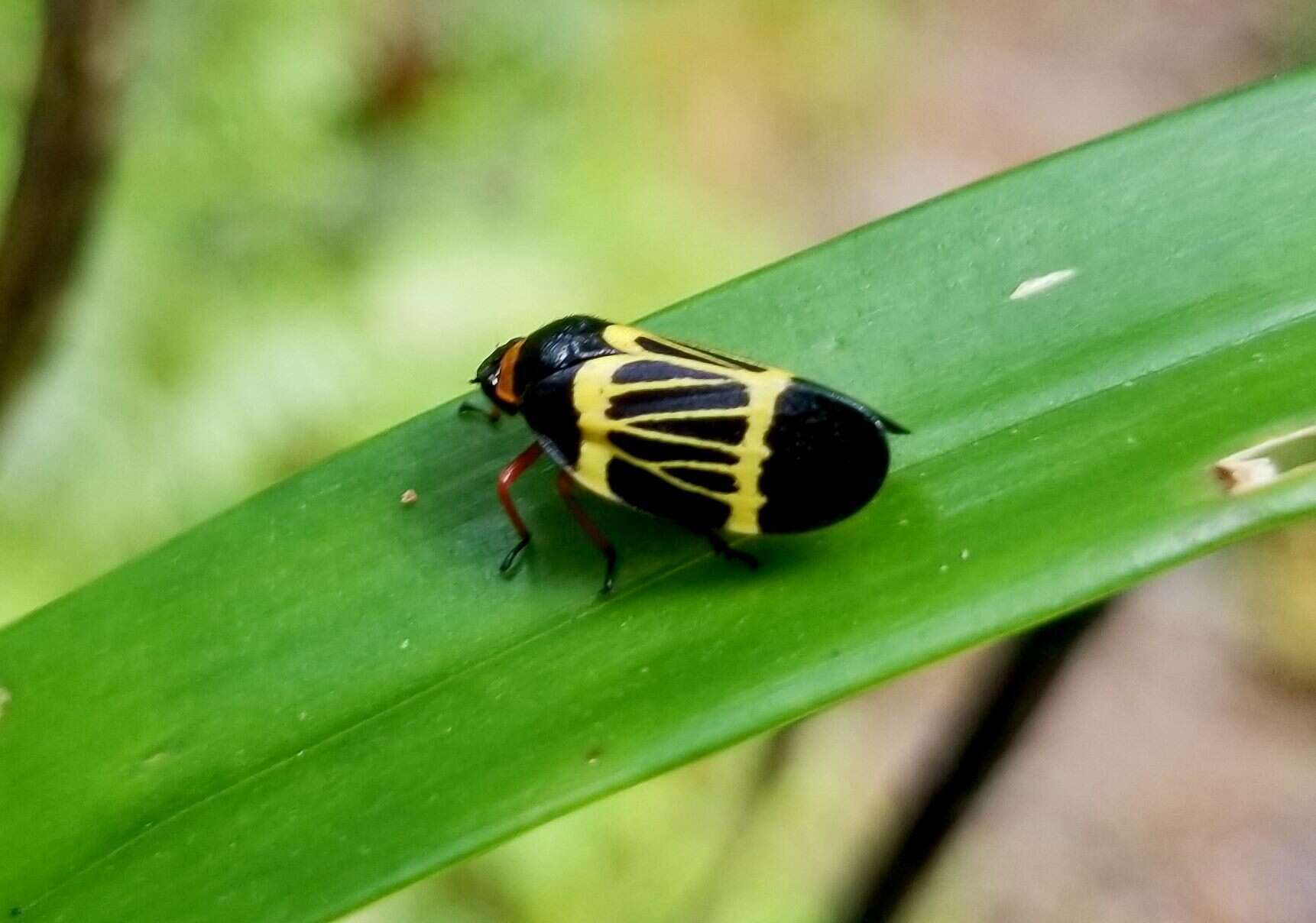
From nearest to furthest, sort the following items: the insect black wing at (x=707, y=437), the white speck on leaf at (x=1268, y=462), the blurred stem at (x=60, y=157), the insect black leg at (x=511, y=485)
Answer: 1. the white speck on leaf at (x=1268, y=462)
2. the insect black wing at (x=707, y=437)
3. the insect black leg at (x=511, y=485)
4. the blurred stem at (x=60, y=157)

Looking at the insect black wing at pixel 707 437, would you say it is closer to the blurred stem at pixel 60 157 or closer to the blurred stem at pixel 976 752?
the blurred stem at pixel 976 752

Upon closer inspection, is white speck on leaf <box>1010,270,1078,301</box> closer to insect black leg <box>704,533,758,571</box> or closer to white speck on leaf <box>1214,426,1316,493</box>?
white speck on leaf <box>1214,426,1316,493</box>

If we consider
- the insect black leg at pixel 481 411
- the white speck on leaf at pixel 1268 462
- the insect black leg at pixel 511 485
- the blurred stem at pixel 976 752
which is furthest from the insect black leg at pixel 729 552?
the blurred stem at pixel 976 752

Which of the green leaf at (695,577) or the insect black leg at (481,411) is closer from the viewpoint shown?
the green leaf at (695,577)

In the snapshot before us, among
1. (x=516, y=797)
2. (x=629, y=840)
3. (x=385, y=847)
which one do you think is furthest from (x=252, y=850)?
(x=629, y=840)

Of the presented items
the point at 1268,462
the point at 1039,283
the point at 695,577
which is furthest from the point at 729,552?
the point at 1268,462

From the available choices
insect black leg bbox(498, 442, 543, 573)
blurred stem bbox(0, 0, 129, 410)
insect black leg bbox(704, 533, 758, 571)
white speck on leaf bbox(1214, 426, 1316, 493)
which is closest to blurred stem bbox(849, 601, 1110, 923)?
white speck on leaf bbox(1214, 426, 1316, 493)

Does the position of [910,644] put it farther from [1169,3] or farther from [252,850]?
[1169,3]

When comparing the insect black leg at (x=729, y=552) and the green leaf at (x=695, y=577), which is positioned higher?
the green leaf at (x=695, y=577)
